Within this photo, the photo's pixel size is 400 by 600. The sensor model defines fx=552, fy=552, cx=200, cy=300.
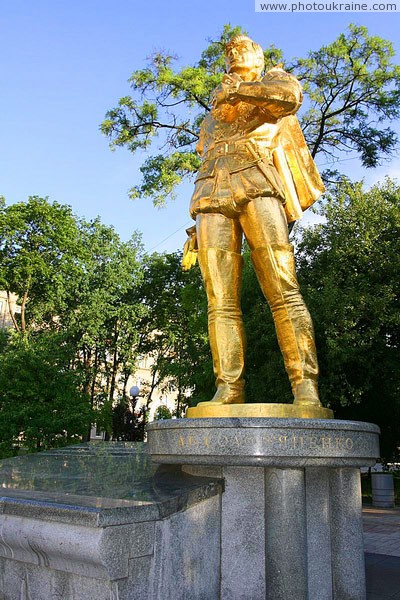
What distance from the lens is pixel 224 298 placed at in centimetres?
455

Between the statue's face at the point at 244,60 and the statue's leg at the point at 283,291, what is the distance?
A: 1256 mm

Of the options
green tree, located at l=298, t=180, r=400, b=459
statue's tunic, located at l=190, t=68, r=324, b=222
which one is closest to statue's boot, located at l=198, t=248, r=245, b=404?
statue's tunic, located at l=190, t=68, r=324, b=222

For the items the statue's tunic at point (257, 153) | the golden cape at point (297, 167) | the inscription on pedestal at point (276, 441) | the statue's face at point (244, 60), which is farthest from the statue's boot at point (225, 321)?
the statue's face at point (244, 60)

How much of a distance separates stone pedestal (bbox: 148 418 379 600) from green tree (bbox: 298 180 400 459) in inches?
371

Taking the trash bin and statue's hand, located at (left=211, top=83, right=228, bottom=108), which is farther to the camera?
the trash bin

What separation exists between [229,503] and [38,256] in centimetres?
2406

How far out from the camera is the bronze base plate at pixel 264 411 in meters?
3.78

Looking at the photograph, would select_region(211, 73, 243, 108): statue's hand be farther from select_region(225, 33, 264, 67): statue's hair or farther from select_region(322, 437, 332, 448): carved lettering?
select_region(322, 437, 332, 448): carved lettering

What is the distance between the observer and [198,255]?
191 inches

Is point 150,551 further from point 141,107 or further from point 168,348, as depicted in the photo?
point 168,348

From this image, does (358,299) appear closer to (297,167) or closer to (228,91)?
(297,167)

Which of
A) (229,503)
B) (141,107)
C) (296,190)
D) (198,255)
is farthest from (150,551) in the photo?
(141,107)

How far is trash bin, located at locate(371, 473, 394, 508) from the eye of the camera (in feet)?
48.0

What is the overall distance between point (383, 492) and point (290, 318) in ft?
40.0
